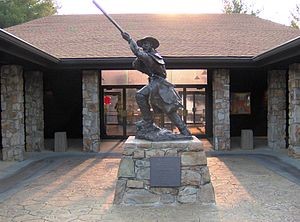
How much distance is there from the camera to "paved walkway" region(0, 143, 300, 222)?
5.91 m

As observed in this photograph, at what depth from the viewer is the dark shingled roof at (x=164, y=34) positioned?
1298 centimetres

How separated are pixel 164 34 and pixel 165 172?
9.96 metres

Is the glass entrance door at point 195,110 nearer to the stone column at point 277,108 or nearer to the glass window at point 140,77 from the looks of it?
the glass window at point 140,77

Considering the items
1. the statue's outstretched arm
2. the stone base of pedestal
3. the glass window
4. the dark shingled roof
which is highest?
the dark shingled roof

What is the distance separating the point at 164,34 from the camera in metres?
15.6

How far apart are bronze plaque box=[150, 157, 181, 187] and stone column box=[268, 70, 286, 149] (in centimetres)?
752

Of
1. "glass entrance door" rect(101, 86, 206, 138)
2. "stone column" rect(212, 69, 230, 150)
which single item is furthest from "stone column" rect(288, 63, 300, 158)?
"glass entrance door" rect(101, 86, 206, 138)

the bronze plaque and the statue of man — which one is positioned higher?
the statue of man

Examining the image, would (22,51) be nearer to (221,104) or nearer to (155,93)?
(155,93)

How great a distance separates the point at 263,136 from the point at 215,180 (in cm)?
891

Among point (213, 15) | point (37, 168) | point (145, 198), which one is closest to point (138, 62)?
point (145, 198)

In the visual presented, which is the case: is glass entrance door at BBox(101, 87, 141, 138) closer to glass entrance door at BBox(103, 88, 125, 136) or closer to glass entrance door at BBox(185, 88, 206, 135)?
glass entrance door at BBox(103, 88, 125, 136)

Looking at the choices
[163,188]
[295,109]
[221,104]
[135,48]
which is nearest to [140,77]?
[221,104]

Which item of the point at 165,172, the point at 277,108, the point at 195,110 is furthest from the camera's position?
the point at 195,110
